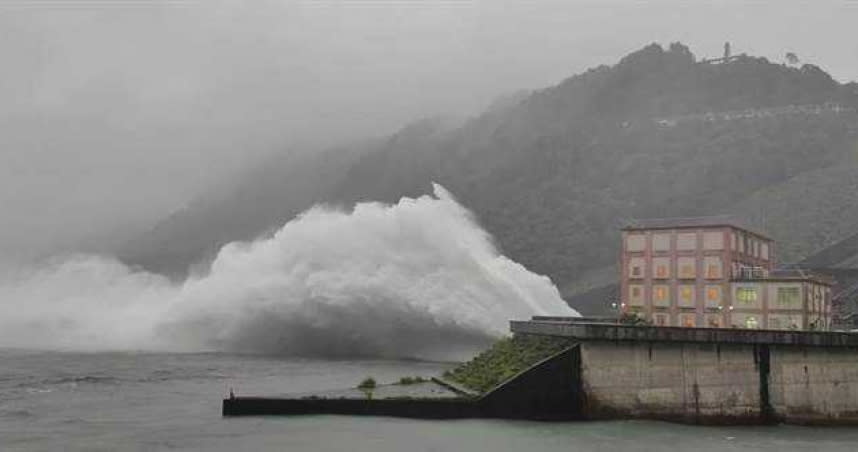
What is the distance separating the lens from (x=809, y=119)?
19638 centimetres

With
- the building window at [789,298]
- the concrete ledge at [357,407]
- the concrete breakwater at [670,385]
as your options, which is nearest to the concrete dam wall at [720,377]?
the concrete breakwater at [670,385]

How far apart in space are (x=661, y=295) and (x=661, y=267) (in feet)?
9.42

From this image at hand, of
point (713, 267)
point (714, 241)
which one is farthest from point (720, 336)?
point (714, 241)

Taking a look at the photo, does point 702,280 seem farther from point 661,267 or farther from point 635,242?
point 635,242

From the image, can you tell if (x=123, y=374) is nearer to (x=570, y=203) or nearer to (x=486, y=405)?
(x=486, y=405)

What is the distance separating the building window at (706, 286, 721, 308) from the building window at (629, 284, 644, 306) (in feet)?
21.4

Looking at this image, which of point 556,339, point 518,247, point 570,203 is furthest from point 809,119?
point 556,339

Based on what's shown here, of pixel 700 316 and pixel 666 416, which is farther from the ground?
pixel 700 316

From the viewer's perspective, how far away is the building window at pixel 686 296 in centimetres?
8606

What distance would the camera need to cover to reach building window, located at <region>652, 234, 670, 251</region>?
87125 millimetres

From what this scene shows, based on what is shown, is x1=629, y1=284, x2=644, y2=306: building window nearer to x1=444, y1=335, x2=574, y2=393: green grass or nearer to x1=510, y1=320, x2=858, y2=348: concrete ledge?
x1=444, y1=335, x2=574, y2=393: green grass

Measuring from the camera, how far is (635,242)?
291ft

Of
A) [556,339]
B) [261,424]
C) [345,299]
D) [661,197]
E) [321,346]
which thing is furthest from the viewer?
[661,197]

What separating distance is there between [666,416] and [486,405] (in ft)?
26.5
